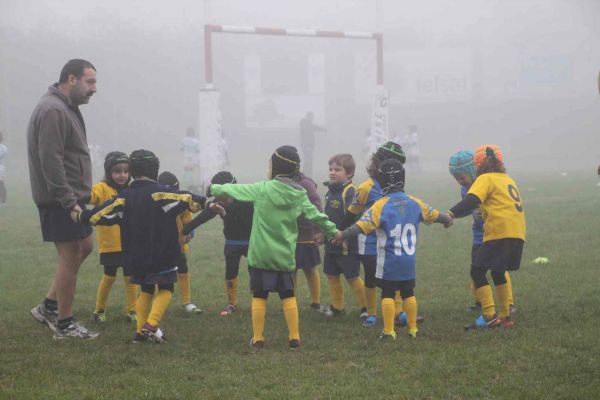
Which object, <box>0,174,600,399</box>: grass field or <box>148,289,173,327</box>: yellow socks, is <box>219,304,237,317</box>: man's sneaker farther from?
<box>148,289,173,327</box>: yellow socks

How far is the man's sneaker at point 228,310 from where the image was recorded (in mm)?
6891

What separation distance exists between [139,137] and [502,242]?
46.4m

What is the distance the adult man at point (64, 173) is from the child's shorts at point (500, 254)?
128 inches

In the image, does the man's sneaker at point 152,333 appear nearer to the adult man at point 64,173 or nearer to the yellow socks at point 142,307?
the yellow socks at point 142,307

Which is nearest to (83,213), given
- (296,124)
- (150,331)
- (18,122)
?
(150,331)

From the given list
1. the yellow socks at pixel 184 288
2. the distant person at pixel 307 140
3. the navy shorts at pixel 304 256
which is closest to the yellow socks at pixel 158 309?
the yellow socks at pixel 184 288

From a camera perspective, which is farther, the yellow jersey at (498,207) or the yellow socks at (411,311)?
the yellow jersey at (498,207)

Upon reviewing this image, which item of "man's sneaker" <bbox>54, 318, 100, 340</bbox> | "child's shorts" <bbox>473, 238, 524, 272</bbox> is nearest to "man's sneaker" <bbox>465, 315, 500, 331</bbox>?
"child's shorts" <bbox>473, 238, 524, 272</bbox>

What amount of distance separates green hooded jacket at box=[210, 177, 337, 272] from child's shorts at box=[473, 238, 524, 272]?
1.65 m

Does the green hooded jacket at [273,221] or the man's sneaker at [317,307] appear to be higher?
the green hooded jacket at [273,221]

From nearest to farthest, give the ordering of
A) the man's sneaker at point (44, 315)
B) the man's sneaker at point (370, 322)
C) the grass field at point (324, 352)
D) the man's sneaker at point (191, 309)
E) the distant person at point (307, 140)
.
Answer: the grass field at point (324, 352), the man's sneaker at point (44, 315), the man's sneaker at point (370, 322), the man's sneaker at point (191, 309), the distant person at point (307, 140)

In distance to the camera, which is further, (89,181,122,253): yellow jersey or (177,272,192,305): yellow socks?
(177,272,192,305): yellow socks

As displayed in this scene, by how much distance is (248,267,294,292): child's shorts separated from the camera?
18.5 ft

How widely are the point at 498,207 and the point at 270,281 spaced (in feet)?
6.61
